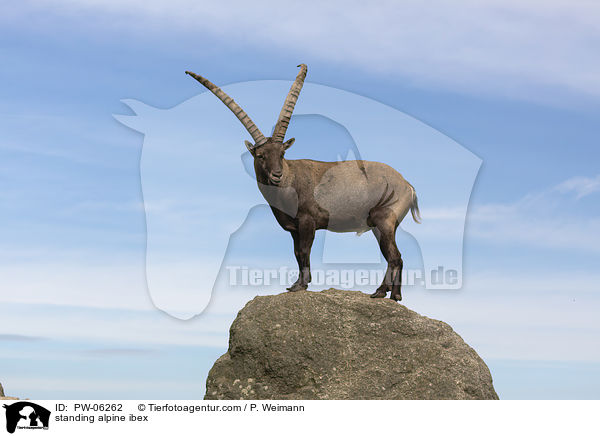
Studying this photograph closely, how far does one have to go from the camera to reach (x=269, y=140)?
11266mm

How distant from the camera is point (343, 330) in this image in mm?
10508

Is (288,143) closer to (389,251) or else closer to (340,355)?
(389,251)

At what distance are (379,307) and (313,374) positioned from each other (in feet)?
5.31

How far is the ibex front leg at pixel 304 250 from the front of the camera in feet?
37.0

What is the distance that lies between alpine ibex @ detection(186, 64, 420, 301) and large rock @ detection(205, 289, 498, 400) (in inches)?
28.8

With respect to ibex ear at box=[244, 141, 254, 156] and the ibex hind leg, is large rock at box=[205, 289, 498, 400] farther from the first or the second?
ibex ear at box=[244, 141, 254, 156]

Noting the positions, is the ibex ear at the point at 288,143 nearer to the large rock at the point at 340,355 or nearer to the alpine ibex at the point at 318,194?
the alpine ibex at the point at 318,194

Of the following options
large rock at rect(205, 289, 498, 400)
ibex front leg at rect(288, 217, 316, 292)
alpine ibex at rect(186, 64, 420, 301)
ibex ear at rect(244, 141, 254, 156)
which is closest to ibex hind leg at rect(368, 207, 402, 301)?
alpine ibex at rect(186, 64, 420, 301)

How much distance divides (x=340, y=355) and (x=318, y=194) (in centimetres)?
283

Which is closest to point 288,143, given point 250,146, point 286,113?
point 286,113

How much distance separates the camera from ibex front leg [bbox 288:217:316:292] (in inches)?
444
